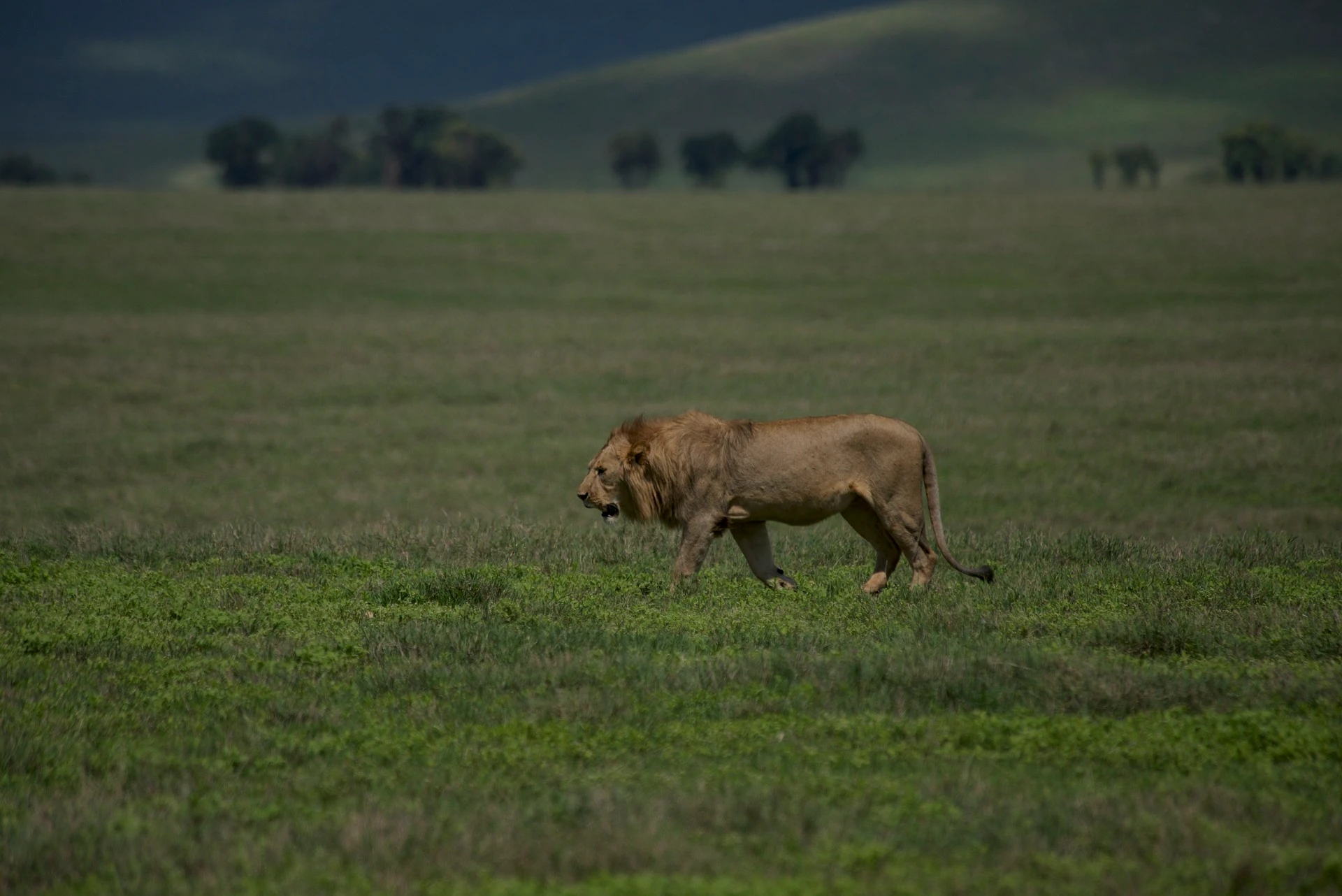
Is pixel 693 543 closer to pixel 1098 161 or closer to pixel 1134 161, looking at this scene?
pixel 1098 161

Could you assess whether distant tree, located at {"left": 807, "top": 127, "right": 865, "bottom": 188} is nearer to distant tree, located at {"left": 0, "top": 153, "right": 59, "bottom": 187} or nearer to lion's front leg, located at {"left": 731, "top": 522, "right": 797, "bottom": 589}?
distant tree, located at {"left": 0, "top": 153, "right": 59, "bottom": 187}

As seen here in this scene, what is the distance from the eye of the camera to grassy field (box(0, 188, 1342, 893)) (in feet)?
18.4

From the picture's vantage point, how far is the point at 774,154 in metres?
143

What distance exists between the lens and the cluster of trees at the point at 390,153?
135 meters

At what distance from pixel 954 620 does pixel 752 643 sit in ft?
4.58

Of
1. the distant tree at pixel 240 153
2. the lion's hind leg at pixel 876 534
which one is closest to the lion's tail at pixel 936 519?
the lion's hind leg at pixel 876 534

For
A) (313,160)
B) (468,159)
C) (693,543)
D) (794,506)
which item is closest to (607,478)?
(693,543)

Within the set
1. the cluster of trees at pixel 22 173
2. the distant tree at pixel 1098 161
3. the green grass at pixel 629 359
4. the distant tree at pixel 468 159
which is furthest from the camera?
the cluster of trees at pixel 22 173

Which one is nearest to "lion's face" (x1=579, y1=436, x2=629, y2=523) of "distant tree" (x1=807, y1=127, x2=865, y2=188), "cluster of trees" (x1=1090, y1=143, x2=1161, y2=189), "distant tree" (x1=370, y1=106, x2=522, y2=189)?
"distant tree" (x1=370, y1=106, x2=522, y2=189)

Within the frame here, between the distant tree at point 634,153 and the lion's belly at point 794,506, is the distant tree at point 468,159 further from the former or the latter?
the lion's belly at point 794,506

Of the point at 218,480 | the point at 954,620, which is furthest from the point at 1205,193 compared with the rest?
the point at 954,620

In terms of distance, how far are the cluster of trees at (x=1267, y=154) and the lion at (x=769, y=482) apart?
114322 mm

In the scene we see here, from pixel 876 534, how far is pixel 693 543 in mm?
1403

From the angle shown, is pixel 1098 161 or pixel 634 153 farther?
pixel 634 153
